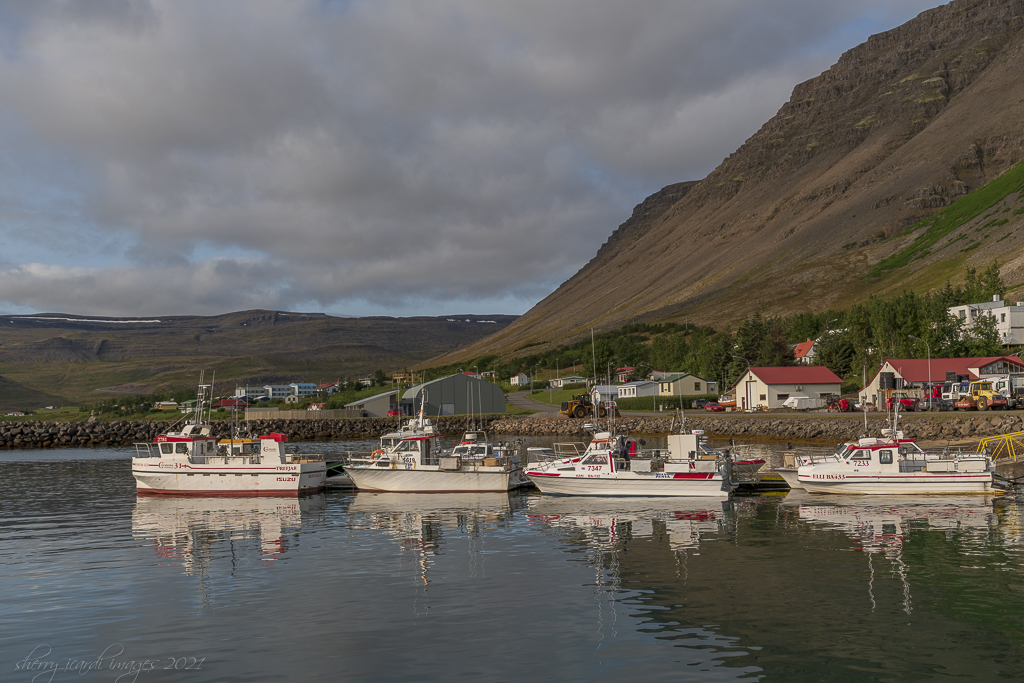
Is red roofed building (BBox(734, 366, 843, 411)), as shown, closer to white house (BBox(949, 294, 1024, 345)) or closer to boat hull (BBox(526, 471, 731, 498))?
white house (BBox(949, 294, 1024, 345))

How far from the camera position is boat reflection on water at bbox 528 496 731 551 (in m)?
38.6

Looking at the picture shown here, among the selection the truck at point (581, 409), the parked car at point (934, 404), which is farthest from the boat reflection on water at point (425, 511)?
the truck at point (581, 409)

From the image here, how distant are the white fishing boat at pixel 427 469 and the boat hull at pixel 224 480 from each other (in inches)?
139

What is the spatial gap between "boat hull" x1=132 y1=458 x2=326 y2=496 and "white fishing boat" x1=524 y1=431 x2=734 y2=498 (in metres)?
16.9

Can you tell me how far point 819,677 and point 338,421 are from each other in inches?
4539

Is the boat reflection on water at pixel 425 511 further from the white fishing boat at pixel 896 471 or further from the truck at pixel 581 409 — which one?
the truck at pixel 581 409

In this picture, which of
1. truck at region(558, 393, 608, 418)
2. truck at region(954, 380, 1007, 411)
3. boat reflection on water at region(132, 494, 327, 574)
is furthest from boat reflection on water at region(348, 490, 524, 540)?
truck at region(558, 393, 608, 418)

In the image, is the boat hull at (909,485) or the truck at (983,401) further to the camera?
the truck at (983,401)

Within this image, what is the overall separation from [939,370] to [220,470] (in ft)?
306

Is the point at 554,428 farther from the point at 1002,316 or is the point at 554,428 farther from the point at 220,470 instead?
the point at 1002,316

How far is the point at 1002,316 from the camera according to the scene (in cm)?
14200

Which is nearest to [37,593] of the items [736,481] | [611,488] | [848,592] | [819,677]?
[819,677]

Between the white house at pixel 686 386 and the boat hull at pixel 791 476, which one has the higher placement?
the white house at pixel 686 386

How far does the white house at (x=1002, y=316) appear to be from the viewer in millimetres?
138750
